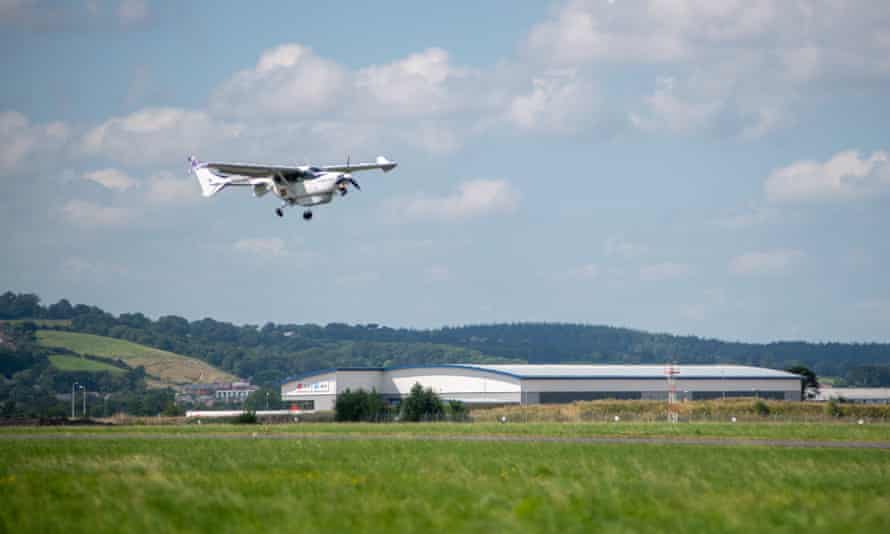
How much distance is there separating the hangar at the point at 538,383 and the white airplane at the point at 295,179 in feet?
180

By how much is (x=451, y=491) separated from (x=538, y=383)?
294ft

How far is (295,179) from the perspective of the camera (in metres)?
60.7

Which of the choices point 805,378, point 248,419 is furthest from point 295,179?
point 805,378

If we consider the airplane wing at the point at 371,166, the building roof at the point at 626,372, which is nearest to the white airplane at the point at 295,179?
the airplane wing at the point at 371,166

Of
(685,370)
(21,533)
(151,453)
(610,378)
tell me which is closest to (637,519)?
(21,533)

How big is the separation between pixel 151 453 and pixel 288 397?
300 ft

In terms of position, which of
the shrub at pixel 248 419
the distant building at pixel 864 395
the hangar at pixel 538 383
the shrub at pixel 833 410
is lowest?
the shrub at pixel 248 419

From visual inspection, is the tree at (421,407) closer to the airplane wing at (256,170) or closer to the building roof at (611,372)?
the building roof at (611,372)

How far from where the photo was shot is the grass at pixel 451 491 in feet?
68.5

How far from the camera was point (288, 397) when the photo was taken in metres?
132

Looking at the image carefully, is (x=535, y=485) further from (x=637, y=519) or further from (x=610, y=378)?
(x=610, y=378)

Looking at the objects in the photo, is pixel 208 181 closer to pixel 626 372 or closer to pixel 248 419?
pixel 248 419

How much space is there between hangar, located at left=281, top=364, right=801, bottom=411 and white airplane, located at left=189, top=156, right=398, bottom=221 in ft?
180

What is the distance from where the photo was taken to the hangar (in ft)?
380
